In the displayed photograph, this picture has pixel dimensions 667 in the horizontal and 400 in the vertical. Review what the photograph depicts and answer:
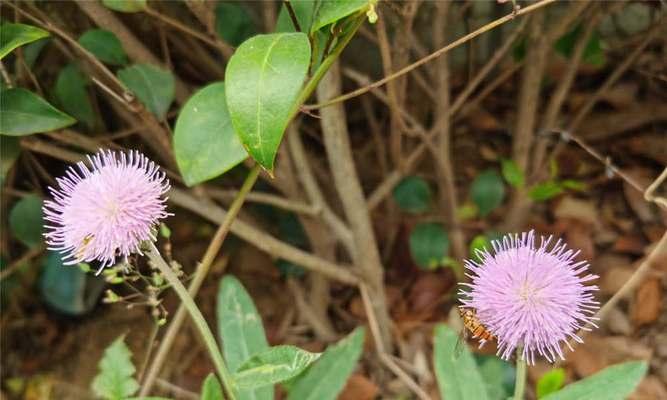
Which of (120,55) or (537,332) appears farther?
(120,55)

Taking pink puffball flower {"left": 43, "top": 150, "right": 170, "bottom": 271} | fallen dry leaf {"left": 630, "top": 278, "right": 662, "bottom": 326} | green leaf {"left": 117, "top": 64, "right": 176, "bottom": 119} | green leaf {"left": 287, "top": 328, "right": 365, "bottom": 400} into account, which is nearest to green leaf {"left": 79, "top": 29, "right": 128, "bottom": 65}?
green leaf {"left": 117, "top": 64, "right": 176, "bottom": 119}

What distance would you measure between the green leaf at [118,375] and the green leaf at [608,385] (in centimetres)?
51

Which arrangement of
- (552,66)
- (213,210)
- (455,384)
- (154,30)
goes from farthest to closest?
(552,66) → (154,30) → (213,210) → (455,384)

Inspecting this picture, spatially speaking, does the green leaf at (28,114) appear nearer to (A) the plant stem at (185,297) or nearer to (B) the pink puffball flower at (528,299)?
(A) the plant stem at (185,297)

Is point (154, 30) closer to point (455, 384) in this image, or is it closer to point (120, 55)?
point (120, 55)

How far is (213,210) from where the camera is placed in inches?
45.6

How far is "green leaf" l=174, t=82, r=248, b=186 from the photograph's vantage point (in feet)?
2.68

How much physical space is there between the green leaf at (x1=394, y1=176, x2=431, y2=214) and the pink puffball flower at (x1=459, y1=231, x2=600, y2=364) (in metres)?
0.66

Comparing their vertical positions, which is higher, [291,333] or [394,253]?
[394,253]

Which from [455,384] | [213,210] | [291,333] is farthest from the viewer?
[291,333]

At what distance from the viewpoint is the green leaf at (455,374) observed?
92 cm

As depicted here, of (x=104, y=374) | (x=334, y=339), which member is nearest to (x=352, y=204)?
(x=334, y=339)

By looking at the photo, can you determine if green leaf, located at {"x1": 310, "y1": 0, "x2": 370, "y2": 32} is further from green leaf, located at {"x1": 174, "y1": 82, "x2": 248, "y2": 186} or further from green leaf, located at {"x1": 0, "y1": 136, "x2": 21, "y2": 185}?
green leaf, located at {"x1": 0, "y1": 136, "x2": 21, "y2": 185}

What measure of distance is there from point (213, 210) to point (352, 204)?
210 mm
